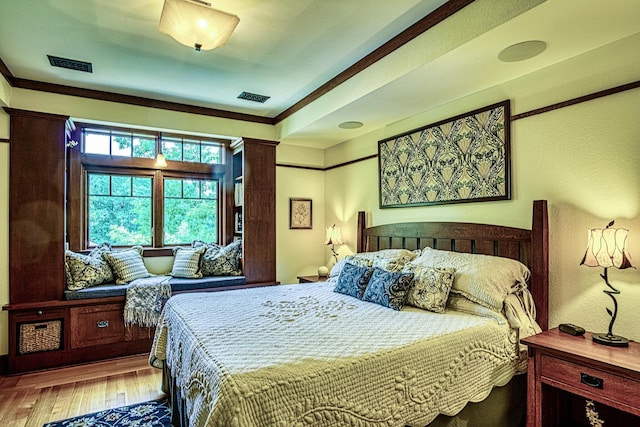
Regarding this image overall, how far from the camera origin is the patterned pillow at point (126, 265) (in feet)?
12.5

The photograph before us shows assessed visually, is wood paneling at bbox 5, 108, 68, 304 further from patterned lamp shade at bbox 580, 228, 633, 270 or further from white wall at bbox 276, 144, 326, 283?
patterned lamp shade at bbox 580, 228, 633, 270

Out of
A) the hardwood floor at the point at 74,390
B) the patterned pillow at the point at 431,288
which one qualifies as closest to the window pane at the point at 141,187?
the hardwood floor at the point at 74,390

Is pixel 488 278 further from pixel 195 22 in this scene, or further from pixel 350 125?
pixel 195 22

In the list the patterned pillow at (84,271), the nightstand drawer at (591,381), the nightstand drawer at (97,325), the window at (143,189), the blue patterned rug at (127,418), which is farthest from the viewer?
the window at (143,189)

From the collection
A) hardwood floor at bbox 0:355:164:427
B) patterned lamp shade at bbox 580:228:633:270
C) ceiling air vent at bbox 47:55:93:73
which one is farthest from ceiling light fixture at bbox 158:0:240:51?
hardwood floor at bbox 0:355:164:427

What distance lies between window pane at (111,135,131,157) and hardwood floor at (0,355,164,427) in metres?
2.36

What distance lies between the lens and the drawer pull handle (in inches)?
69.3

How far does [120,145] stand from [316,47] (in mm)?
2880

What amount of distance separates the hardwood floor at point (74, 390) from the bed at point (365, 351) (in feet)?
1.40

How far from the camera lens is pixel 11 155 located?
3.35m

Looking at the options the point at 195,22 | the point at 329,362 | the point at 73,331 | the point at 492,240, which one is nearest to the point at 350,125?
the point at 492,240

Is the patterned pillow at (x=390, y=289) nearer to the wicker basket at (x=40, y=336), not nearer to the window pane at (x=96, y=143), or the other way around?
the wicker basket at (x=40, y=336)

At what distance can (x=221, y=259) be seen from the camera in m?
4.41

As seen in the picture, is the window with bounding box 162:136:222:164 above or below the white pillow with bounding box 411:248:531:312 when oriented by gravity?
above
